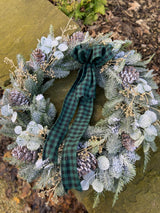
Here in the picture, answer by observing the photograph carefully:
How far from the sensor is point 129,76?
→ 158 cm

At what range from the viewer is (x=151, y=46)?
10.0ft

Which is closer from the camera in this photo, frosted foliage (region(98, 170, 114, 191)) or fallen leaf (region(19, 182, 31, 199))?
frosted foliage (region(98, 170, 114, 191))

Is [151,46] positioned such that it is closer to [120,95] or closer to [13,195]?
[120,95]

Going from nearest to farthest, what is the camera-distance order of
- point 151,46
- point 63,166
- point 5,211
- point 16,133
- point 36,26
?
1. point 63,166
2. point 16,133
3. point 36,26
4. point 5,211
5. point 151,46

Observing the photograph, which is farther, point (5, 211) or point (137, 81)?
point (5, 211)

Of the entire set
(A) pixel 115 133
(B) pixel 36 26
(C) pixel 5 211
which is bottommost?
(C) pixel 5 211

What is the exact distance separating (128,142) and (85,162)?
352 mm

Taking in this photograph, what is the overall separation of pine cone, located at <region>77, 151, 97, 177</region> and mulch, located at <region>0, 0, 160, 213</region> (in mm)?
1243

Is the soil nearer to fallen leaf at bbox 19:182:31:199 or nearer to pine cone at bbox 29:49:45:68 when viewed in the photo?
pine cone at bbox 29:49:45:68

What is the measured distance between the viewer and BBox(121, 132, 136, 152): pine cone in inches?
58.7

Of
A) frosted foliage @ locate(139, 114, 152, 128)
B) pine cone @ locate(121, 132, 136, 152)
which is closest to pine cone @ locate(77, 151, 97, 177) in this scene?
pine cone @ locate(121, 132, 136, 152)

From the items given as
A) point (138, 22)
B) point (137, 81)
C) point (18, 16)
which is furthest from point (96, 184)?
point (138, 22)

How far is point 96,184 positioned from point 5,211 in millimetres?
1658

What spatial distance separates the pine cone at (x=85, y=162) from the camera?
1436 mm
